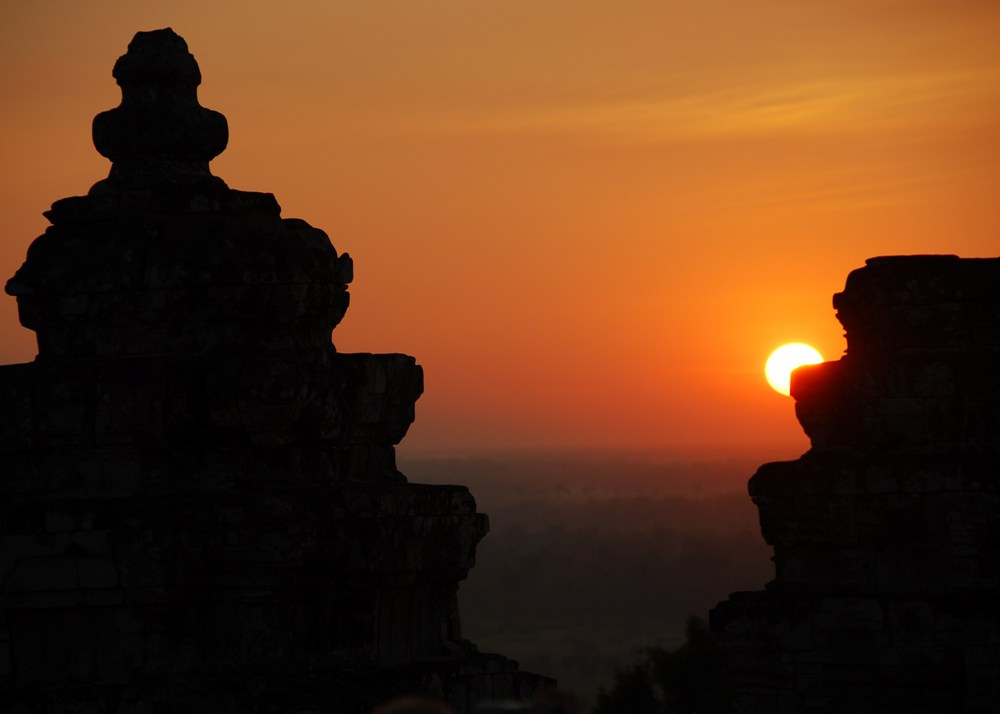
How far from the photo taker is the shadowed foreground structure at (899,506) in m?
19.8

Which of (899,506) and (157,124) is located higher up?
(157,124)

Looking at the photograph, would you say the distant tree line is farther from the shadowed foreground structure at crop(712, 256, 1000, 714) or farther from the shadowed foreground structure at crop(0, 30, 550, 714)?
the shadowed foreground structure at crop(0, 30, 550, 714)

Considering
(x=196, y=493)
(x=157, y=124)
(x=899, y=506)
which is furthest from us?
(x=899, y=506)

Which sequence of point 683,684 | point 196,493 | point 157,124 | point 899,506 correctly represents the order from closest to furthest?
point 196,493, point 157,124, point 899,506, point 683,684

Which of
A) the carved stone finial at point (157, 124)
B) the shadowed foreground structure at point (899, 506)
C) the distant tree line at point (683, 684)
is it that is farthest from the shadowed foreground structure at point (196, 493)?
the distant tree line at point (683, 684)

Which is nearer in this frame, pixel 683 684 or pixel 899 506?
pixel 899 506

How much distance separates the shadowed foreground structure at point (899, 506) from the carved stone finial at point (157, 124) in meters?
6.91

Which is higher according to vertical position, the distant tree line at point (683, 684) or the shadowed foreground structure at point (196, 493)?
the distant tree line at point (683, 684)

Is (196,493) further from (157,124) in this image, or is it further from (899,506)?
(899,506)

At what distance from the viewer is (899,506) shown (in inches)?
786

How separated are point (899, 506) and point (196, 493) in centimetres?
763

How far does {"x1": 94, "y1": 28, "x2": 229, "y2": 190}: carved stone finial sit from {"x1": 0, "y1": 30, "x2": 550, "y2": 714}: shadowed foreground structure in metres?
0.28

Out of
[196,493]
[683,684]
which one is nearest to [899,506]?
[196,493]

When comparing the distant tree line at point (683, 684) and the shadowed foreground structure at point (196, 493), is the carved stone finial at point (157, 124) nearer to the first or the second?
the shadowed foreground structure at point (196, 493)
